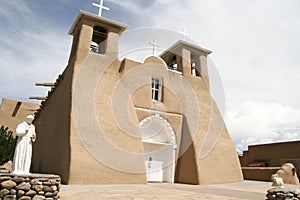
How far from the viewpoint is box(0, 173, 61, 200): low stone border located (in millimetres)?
5975

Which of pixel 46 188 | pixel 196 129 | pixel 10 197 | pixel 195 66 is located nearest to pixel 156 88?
pixel 196 129

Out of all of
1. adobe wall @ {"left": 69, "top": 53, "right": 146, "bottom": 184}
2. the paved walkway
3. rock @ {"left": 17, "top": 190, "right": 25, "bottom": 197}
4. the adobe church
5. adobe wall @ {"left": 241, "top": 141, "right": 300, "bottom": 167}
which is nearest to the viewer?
rock @ {"left": 17, "top": 190, "right": 25, "bottom": 197}

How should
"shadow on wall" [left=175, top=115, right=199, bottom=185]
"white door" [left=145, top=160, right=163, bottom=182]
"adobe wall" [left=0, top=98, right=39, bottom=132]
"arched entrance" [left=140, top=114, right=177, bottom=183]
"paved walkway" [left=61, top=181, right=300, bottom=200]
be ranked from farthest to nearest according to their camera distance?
"adobe wall" [left=0, top=98, right=39, bottom=132], "arched entrance" [left=140, top=114, right=177, bottom=183], "white door" [left=145, top=160, right=163, bottom=182], "shadow on wall" [left=175, top=115, right=199, bottom=185], "paved walkway" [left=61, top=181, right=300, bottom=200]

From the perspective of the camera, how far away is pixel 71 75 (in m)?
12.5

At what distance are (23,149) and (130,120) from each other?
6325 millimetres

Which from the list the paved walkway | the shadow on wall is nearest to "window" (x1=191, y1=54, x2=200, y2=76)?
the shadow on wall

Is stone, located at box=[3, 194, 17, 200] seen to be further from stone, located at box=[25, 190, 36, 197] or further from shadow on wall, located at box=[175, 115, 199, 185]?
shadow on wall, located at box=[175, 115, 199, 185]

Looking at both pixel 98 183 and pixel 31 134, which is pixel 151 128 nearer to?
pixel 98 183

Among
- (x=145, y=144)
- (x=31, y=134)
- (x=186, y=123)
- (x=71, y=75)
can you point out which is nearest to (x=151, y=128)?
(x=145, y=144)

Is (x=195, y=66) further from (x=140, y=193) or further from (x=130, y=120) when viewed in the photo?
(x=140, y=193)

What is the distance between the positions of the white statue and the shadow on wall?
30.2 ft

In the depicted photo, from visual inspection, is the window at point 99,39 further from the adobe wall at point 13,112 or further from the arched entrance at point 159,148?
the adobe wall at point 13,112

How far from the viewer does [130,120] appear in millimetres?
12734

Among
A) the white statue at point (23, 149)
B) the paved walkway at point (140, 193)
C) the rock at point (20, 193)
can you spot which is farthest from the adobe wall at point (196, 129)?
the rock at point (20, 193)
